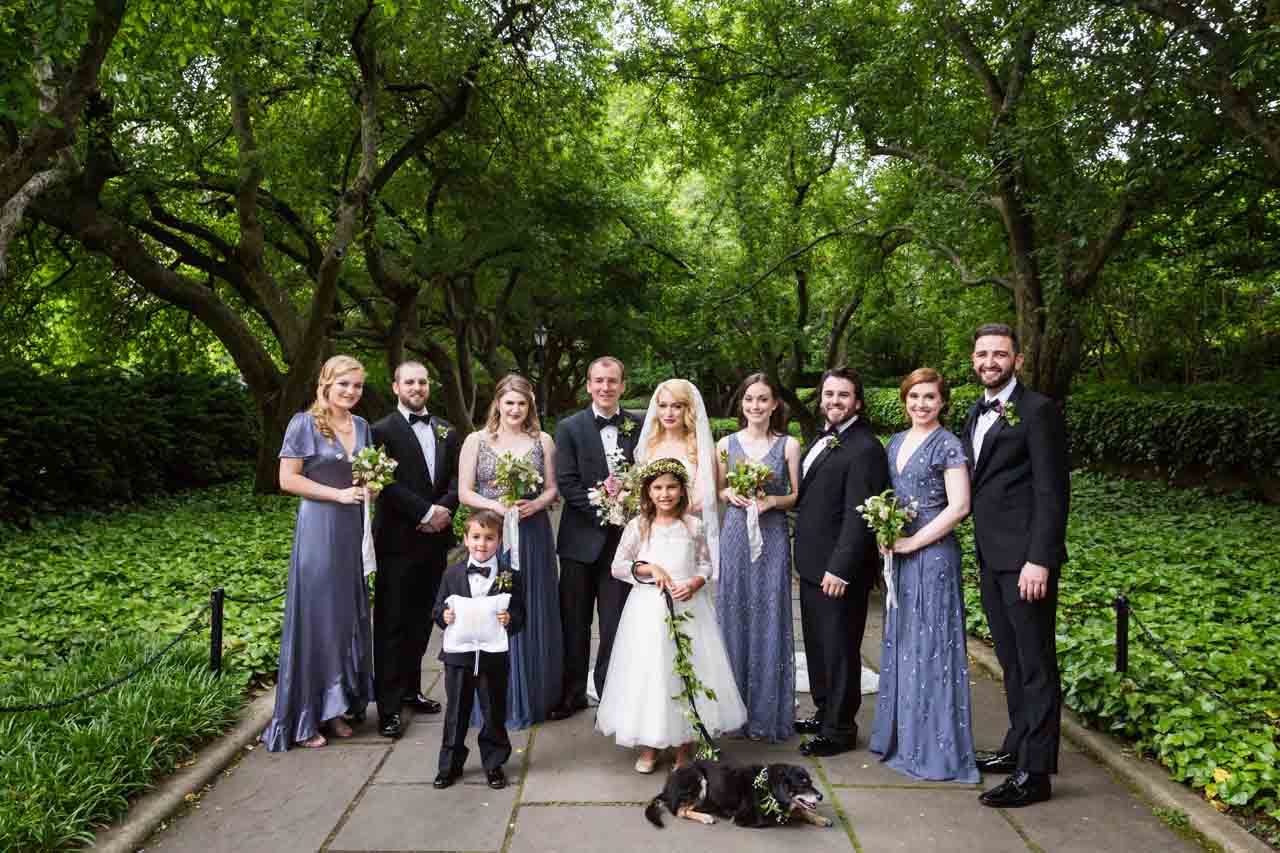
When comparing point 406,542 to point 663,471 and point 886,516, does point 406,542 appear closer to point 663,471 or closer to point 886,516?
point 663,471

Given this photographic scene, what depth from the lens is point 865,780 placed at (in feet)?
15.4

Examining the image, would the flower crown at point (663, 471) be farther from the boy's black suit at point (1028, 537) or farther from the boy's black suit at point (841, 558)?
the boy's black suit at point (1028, 537)

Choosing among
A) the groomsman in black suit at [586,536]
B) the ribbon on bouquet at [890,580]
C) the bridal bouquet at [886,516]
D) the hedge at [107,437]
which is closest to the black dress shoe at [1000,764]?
the ribbon on bouquet at [890,580]

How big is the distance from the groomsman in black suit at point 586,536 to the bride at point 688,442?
316mm

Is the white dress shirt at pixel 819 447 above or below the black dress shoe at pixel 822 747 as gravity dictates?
above

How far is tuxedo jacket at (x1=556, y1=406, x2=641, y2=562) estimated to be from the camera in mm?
5633

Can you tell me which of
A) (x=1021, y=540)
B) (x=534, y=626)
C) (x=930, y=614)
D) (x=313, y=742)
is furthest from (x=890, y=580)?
(x=313, y=742)

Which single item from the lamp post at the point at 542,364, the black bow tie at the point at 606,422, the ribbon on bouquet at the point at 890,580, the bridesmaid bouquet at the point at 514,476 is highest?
the lamp post at the point at 542,364

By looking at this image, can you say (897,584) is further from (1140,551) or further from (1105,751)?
(1140,551)

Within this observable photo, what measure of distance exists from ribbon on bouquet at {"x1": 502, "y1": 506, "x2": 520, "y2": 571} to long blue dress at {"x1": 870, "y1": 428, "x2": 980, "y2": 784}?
2.18 meters

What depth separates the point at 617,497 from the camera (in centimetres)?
519

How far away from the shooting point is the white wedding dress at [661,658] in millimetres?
4609

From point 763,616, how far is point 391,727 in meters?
2.35

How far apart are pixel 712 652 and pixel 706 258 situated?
65.1ft
